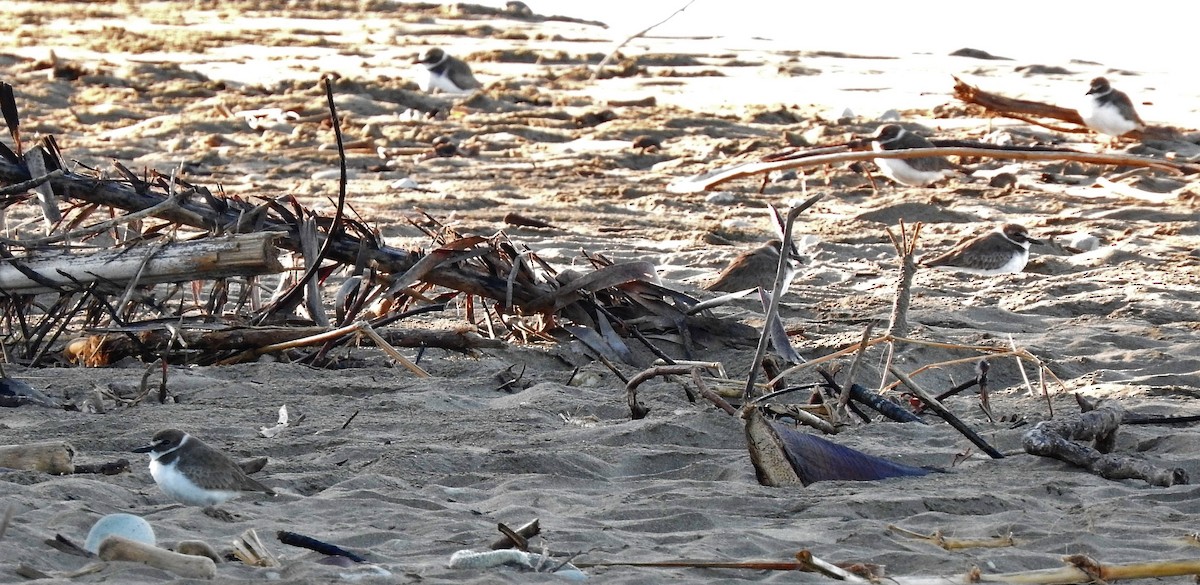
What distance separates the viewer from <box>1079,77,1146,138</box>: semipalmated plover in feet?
33.1

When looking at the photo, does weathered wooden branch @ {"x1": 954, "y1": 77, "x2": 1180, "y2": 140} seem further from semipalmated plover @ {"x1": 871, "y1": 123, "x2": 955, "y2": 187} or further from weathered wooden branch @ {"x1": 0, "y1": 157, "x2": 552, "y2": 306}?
weathered wooden branch @ {"x1": 0, "y1": 157, "x2": 552, "y2": 306}

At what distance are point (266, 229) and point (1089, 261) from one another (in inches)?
176

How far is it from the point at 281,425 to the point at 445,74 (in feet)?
33.1

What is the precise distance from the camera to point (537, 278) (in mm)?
5219

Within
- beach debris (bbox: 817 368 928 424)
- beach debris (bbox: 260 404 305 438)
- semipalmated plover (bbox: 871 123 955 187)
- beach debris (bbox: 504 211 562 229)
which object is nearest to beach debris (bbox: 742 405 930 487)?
beach debris (bbox: 817 368 928 424)

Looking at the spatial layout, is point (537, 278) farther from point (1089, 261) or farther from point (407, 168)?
point (407, 168)

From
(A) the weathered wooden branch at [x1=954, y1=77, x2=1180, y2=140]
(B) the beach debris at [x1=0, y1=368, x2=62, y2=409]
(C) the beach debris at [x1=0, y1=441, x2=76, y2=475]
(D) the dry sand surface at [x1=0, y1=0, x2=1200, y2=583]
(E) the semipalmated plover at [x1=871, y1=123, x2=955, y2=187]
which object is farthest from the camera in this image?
(A) the weathered wooden branch at [x1=954, y1=77, x2=1180, y2=140]

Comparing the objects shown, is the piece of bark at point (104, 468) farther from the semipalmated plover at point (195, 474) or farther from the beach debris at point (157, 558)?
the beach debris at point (157, 558)

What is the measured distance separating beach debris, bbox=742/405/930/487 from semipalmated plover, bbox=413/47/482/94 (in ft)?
34.9

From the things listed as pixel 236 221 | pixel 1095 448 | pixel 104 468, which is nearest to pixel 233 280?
pixel 236 221

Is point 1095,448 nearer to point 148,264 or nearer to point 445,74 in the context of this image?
point 148,264

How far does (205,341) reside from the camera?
15.3 feet

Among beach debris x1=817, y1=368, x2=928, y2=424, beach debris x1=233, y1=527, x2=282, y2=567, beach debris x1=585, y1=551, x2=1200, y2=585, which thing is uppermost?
beach debris x1=585, y1=551, x2=1200, y2=585

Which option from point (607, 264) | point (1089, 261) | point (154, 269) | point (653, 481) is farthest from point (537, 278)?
point (1089, 261)
